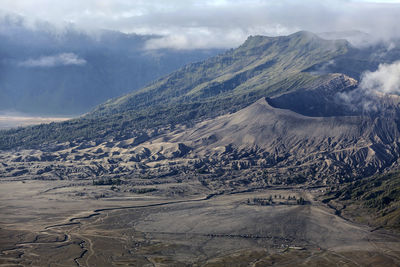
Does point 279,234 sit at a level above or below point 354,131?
below

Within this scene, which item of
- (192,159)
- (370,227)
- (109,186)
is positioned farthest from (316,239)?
(192,159)

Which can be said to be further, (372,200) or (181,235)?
(372,200)

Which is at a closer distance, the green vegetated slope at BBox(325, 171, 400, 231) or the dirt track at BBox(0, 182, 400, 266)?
the dirt track at BBox(0, 182, 400, 266)

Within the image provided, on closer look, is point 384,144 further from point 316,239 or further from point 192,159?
point 316,239

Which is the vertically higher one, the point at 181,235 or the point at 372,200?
the point at 181,235

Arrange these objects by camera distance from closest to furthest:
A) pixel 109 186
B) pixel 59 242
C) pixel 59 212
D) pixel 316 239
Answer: pixel 59 242
pixel 316 239
pixel 59 212
pixel 109 186

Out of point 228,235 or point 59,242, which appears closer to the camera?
point 59,242

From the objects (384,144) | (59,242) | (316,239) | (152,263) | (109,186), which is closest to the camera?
(152,263)

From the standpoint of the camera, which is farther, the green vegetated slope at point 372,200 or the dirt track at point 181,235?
the green vegetated slope at point 372,200
